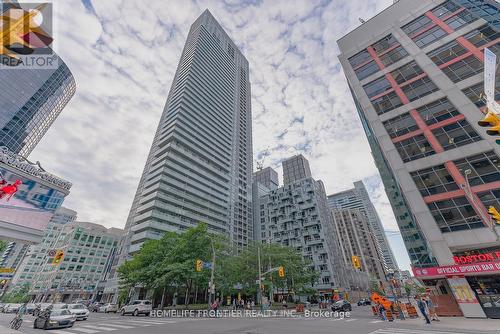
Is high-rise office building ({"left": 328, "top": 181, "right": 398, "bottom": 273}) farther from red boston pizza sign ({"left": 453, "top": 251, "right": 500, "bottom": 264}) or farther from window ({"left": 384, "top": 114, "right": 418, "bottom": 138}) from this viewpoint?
red boston pizza sign ({"left": 453, "top": 251, "right": 500, "bottom": 264})

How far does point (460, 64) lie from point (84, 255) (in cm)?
12193

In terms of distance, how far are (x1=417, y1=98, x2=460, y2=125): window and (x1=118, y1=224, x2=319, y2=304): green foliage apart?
30.2 metres

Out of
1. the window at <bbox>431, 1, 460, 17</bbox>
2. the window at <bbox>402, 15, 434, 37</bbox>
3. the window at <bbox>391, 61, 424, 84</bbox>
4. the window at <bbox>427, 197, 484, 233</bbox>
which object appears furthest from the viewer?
the window at <bbox>402, 15, 434, 37</bbox>

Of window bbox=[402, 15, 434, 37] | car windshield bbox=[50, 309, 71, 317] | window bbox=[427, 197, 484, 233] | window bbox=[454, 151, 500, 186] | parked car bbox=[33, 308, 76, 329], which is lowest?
parked car bbox=[33, 308, 76, 329]

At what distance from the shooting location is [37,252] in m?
97.4

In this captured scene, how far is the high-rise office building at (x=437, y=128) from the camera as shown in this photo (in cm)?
2258

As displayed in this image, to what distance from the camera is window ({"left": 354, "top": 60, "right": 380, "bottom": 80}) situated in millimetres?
39559

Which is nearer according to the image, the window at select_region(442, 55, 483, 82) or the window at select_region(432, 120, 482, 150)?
the window at select_region(432, 120, 482, 150)

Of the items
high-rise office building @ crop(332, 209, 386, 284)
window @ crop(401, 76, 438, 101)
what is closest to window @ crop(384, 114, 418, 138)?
window @ crop(401, 76, 438, 101)

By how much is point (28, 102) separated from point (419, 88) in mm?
108568

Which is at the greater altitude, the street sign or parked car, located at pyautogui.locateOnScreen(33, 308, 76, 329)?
the street sign

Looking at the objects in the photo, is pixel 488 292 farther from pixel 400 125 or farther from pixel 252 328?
pixel 252 328

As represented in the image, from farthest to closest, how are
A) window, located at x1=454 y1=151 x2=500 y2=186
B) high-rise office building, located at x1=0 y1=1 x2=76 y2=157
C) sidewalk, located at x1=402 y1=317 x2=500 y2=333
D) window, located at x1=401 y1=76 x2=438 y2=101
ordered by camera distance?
high-rise office building, located at x1=0 y1=1 x2=76 y2=157 < window, located at x1=401 y1=76 x2=438 y2=101 < window, located at x1=454 y1=151 x2=500 y2=186 < sidewalk, located at x1=402 y1=317 x2=500 y2=333

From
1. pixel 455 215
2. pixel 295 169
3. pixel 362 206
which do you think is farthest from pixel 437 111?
pixel 362 206
